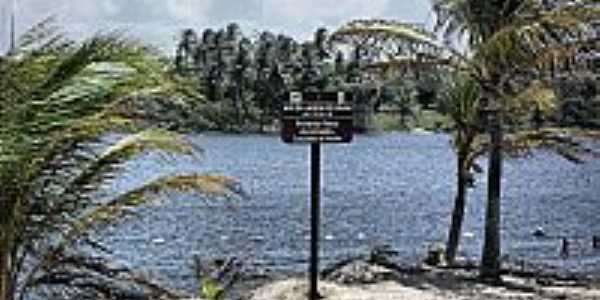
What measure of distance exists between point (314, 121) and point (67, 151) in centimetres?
768

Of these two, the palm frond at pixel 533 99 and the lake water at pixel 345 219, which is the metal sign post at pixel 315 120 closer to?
the lake water at pixel 345 219

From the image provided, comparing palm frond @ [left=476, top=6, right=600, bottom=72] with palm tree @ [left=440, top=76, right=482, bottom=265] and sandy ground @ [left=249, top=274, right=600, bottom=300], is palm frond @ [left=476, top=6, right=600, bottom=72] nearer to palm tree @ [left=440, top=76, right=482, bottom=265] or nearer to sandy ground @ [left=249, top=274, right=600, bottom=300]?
palm tree @ [left=440, top=76, right=482, bottom=265]

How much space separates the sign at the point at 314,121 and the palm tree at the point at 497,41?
12.2 feet

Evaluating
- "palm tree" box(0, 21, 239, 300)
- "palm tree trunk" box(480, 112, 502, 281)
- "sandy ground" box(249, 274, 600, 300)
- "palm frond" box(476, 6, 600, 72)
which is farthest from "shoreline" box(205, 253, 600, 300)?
"palm tree" box(0, 21, 239, 300)

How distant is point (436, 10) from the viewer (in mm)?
20750

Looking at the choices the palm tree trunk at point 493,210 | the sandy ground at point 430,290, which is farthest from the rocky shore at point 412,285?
the palm tree trunk at point 493,210

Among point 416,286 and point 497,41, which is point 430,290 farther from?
point 497,41

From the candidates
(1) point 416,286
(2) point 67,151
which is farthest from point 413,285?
(2) point 67,151

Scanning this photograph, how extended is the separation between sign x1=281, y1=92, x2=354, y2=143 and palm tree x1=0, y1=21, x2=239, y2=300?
6.79 m

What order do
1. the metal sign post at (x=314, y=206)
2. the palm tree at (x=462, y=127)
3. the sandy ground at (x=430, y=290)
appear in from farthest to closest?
the palm tree at (x=462, y=127) < the sandy ground at (x=430, y=290) < the metal sign post at (x=314, y=206)

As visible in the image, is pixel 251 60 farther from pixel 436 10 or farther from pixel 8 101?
pixel 8 101

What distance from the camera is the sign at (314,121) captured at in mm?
15391

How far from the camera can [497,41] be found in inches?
706

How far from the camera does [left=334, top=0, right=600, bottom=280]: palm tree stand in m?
17.8
